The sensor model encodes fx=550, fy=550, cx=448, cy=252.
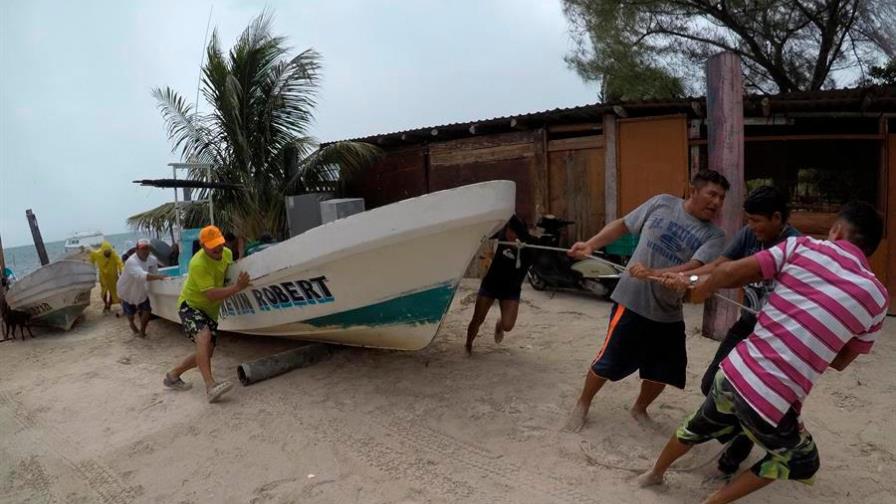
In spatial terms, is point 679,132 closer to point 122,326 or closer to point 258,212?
point 258,212

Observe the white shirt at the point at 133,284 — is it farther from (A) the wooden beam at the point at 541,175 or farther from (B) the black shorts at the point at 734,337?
(B) the black shorts at the point at 734,337

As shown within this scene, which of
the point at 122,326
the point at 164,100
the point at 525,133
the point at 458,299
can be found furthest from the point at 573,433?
the point at 164,100

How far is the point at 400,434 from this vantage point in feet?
11.4

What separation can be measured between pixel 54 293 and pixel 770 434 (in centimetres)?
836

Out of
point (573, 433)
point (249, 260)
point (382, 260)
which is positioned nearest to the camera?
point (573, 433)

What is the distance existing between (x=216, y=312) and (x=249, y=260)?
53cm

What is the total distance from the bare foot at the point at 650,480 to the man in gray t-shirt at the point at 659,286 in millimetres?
560

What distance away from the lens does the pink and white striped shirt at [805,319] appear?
1933 mm

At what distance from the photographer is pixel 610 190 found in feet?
24.0

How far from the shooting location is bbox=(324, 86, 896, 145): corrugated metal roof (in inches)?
222

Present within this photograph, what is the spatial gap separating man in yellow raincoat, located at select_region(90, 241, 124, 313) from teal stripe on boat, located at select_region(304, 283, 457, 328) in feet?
20.2

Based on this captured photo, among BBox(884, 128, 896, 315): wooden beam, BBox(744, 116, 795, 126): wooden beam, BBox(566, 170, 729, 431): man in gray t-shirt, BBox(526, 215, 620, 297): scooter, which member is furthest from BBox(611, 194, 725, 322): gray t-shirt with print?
BBox(884, 128, 896, 315): wooden beam

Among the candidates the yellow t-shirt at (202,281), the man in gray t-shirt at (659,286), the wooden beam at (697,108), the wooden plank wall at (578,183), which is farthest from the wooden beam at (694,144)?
the yellow t-shirt at (202,281)

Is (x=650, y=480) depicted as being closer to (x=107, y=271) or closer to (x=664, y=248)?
(x=664, y=248)
